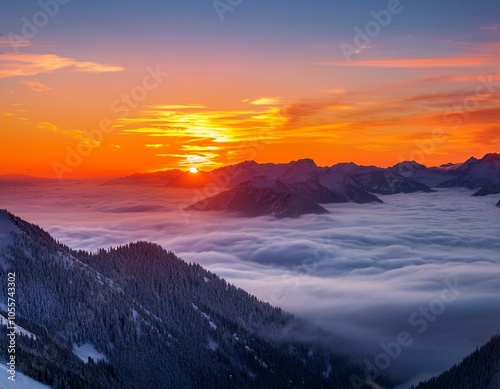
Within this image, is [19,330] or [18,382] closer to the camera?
[18,382]

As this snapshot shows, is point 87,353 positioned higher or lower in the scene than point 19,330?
lower

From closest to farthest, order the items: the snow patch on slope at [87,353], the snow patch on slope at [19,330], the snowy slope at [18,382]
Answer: the snowy slope at [18,382] → the snow patch on slope at [19,330] → the snow patch on slope at [87,353]

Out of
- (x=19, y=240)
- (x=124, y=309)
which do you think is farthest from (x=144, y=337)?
(x=19, y=240)

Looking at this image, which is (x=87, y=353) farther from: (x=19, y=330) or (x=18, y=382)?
(x=18, y=382)

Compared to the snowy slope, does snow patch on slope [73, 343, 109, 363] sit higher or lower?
lower

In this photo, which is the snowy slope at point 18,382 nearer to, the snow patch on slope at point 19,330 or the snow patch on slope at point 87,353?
the snow patch on slope at point 19,330

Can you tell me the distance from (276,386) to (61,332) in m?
78.9

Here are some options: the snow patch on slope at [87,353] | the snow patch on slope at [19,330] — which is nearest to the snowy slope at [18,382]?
the snow patch on slope at [19,330]

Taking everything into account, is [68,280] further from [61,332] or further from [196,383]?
[196,383]

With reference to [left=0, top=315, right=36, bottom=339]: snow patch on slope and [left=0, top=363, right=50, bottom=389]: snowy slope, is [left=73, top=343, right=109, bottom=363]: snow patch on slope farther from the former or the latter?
[left=0, top=363, right=50, bottom=389]: snowy slope

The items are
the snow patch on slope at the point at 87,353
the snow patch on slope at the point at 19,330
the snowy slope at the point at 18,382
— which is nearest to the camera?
the snowy slope at the point at 18,382

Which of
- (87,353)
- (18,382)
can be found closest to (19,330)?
(87,353)

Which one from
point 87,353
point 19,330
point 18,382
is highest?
point 19,330

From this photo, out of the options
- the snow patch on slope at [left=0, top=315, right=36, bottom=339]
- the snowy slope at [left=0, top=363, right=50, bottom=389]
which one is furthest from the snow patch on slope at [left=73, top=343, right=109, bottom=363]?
the snowy slope at [left=0, top=363, right=50, bottom=389]
